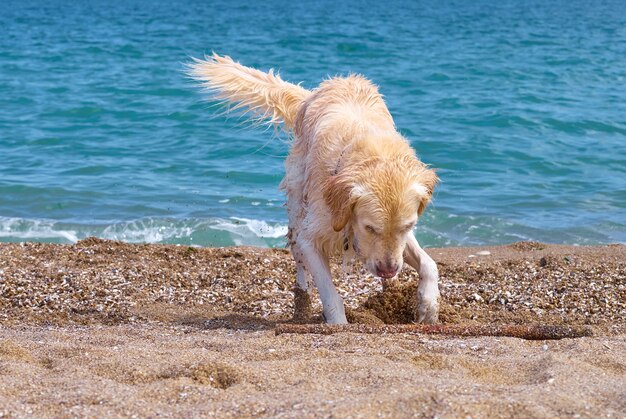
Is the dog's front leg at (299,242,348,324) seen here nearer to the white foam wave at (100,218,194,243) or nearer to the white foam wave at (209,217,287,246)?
the white foam wave at (209,217,287,246)

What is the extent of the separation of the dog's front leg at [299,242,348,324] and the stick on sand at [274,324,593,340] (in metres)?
0.40

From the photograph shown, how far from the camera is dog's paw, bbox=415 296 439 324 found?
6301 millimetres

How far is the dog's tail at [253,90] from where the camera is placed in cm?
777

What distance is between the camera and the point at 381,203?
18.4 ft

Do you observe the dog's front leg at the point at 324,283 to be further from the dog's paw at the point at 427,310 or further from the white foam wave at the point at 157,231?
the white foam wave at the point at 157,231

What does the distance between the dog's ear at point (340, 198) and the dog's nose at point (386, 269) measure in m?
→ 0.36

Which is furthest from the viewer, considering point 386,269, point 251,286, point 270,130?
point 270,130

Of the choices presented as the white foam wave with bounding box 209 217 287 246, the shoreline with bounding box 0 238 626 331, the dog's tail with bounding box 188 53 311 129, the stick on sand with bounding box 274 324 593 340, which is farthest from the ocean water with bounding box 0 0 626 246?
the stick on sand with bounding box 274 324 593 340

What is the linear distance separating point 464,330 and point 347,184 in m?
1.14

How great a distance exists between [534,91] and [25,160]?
37.8 feet

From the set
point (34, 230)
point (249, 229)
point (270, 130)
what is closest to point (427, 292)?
point (270, 130)

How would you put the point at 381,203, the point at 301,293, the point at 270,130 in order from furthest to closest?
1. the point at 270,130
2. the point at 301,293
3. the point at 381,203

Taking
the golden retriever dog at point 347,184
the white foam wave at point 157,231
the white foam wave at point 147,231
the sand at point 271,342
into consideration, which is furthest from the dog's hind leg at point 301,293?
the white foam wave at point 147,231

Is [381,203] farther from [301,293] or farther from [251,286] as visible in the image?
[251,286]
